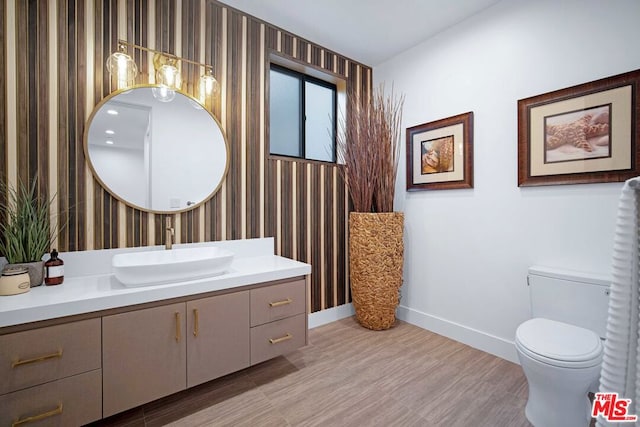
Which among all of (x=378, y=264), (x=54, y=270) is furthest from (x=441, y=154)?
(x=54, y=270)

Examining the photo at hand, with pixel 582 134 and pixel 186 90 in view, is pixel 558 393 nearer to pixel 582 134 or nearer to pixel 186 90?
pixel 582 134

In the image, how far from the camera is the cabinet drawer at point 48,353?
3.80 ft

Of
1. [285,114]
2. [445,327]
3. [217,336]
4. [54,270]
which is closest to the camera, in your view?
[54,270]

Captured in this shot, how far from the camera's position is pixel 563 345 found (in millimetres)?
1446

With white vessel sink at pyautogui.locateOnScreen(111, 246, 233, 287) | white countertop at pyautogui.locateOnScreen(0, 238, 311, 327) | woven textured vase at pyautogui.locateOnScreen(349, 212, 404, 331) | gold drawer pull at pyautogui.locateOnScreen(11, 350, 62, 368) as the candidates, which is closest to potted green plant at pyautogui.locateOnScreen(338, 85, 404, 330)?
woven textured vase at pyautogui.locateOnScreen(349, 212, 404, 331)

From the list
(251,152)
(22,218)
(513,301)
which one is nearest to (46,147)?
(22,218)

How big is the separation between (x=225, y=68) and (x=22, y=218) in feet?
5.17

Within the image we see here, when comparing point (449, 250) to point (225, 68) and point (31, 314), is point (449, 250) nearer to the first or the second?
point (225, 68)

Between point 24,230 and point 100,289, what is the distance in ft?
1.66

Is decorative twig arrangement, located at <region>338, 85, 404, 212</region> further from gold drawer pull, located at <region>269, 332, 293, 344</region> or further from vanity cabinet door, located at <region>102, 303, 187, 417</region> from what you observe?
vanity cabinet door, located at <region>102, 303, 187, 417</region>

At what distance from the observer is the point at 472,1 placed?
2.14 metres

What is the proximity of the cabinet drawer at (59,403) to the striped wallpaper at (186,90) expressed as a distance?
754mm

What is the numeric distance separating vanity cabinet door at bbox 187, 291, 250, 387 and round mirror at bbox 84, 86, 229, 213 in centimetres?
76

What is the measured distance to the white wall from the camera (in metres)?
1.76
